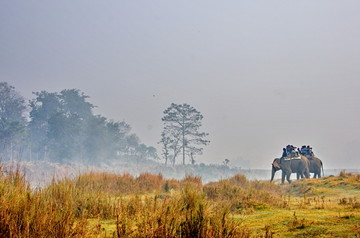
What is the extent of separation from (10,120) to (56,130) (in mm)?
10354

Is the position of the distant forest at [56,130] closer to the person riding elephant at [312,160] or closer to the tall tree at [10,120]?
the tall tree at [10,120]

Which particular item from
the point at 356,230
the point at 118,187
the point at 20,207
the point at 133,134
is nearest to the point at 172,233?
the point at 20,207

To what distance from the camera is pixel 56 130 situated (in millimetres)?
53219

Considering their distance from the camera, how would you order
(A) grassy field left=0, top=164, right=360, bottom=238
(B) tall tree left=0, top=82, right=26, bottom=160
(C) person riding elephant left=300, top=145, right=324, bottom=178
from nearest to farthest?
(A) grassy field left=0, top=164, right=360, bottom=238, (C) person riding elephant left=300, top=145, right=324, bottom=178, (B) tall tree left=0, top=82, right=26, bottom=160

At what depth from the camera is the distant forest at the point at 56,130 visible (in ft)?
174

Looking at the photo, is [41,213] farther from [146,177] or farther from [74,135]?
[74,135]

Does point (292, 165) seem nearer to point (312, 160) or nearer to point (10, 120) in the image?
point (312, 160)

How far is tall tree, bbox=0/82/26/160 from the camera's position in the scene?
4906 centimetres

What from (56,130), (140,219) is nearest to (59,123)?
(56,130)

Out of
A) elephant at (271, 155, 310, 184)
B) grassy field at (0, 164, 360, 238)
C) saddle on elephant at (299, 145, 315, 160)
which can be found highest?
saddle on elephant at (299, 145, 315, 160)

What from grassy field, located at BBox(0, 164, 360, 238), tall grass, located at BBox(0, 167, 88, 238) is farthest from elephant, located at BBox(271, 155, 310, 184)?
tall grass, located at BBox(0, 167, 88, 238)

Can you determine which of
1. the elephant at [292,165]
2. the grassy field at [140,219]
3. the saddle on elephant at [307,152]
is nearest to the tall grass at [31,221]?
the grassy field at [140,219]

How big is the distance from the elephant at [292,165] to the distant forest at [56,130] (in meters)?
38.3

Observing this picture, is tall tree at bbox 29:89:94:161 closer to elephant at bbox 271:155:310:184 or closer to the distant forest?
the distant forest
